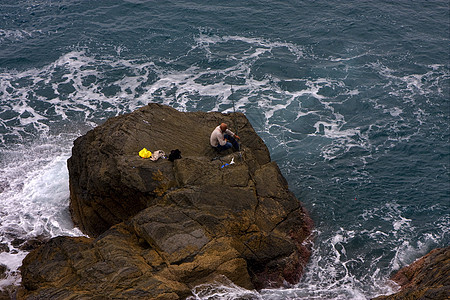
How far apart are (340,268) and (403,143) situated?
10.5 meters

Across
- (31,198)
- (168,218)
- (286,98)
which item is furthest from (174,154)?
(286,98)

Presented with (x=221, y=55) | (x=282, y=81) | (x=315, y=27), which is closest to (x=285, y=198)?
(x=282, y=81)

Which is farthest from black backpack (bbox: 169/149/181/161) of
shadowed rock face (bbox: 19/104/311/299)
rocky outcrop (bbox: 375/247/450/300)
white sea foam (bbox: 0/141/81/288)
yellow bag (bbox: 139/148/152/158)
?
rocky outcrop (bbox: 375/247/450/300)

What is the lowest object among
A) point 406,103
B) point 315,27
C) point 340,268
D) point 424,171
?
point 340,268

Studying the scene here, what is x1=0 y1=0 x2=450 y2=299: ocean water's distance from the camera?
1833 cm

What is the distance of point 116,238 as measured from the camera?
14.6 meters

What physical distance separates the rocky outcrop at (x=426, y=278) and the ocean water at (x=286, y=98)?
28.7 inches

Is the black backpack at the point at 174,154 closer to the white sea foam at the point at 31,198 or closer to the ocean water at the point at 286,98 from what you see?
the ocean water at the point at 286,98

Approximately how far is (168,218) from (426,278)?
356 inches

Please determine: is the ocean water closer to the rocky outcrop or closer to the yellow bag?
the rocky outcrop

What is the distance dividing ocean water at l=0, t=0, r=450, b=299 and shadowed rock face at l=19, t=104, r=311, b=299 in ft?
3.16

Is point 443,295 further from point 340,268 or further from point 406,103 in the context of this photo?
point 406,103

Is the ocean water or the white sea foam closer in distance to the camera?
the white sea foam

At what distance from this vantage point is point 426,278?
14.3 meters
